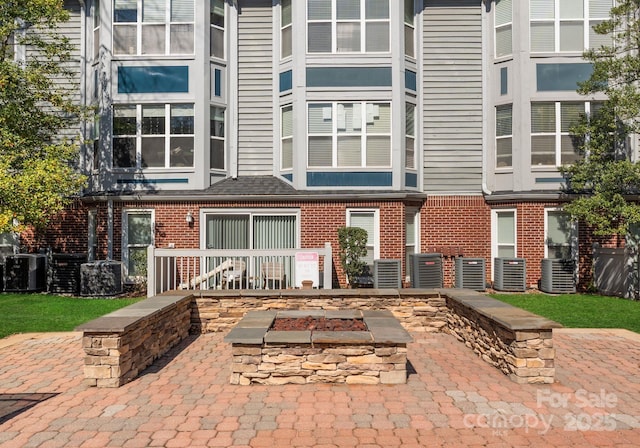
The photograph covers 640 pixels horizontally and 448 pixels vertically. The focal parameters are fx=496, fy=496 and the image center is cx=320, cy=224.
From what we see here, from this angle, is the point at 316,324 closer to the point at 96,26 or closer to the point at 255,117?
the point at 255,117

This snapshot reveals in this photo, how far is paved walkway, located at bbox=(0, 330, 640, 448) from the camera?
461 centimetres

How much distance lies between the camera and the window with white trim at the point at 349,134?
49.4ft

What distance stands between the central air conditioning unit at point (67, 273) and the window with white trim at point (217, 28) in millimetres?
7601

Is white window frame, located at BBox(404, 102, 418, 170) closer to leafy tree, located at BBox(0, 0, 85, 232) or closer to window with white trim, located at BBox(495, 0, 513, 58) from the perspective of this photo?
window with white trim, located at BBox(495, 0, 513, 58)

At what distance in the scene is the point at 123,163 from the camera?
15.5 metres

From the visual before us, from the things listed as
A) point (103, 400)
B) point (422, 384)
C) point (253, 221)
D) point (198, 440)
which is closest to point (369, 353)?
point (422, 384)

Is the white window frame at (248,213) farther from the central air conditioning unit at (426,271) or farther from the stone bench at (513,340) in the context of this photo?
the stone bench at (513,340)

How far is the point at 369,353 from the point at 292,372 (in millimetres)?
1000

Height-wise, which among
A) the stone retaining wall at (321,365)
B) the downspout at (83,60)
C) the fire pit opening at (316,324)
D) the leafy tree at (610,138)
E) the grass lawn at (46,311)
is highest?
the downspout at (83,60)

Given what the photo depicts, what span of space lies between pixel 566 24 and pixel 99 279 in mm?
15768

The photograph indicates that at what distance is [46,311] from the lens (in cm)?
1166

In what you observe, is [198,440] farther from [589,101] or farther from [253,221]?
[589,101]

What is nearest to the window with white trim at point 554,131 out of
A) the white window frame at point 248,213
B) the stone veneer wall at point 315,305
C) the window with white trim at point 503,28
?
the window with white trim at point 503,28

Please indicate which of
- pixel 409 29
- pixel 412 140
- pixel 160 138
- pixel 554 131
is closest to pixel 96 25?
pixel 160 138
